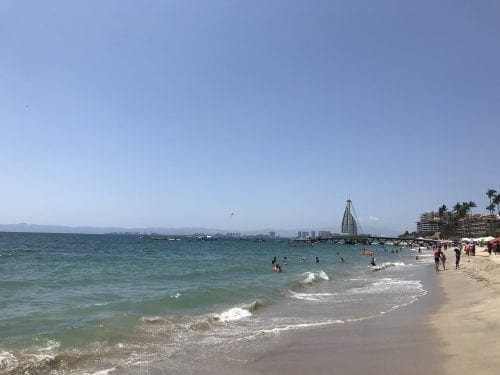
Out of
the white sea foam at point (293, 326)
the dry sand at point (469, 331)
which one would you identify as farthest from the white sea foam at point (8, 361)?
the dry sand at point (469, 331)

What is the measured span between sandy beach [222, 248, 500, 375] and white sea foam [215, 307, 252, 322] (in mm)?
3494

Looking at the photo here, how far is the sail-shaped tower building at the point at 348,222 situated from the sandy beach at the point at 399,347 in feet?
536

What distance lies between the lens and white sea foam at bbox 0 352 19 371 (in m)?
9.16

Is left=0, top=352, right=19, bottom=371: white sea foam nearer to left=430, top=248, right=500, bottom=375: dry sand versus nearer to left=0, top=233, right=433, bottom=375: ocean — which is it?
left=0, top=233, right=433, bottom=375: ocean

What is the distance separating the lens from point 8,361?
9.52m

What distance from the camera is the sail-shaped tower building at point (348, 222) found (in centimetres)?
17600

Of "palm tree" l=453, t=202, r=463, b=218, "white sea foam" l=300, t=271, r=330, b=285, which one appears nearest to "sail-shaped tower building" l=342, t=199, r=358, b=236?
"palm tree" l=453, t=202, r=463, b=218

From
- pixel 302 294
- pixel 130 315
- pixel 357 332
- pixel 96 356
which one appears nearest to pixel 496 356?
pixel 357 332

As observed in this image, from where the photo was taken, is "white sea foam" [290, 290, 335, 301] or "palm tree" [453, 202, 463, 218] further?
"palm tree" [453, 202, 463, 218]

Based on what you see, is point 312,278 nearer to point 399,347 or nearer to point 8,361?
point 399,347

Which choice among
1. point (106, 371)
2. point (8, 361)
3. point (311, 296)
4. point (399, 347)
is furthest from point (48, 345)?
point (311, 296)

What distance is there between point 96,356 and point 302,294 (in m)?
14.0

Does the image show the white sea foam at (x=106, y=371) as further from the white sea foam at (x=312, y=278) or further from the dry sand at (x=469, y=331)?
the white sea foam at (x=312, y=278)

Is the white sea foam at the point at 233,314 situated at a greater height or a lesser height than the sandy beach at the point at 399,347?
lesser
